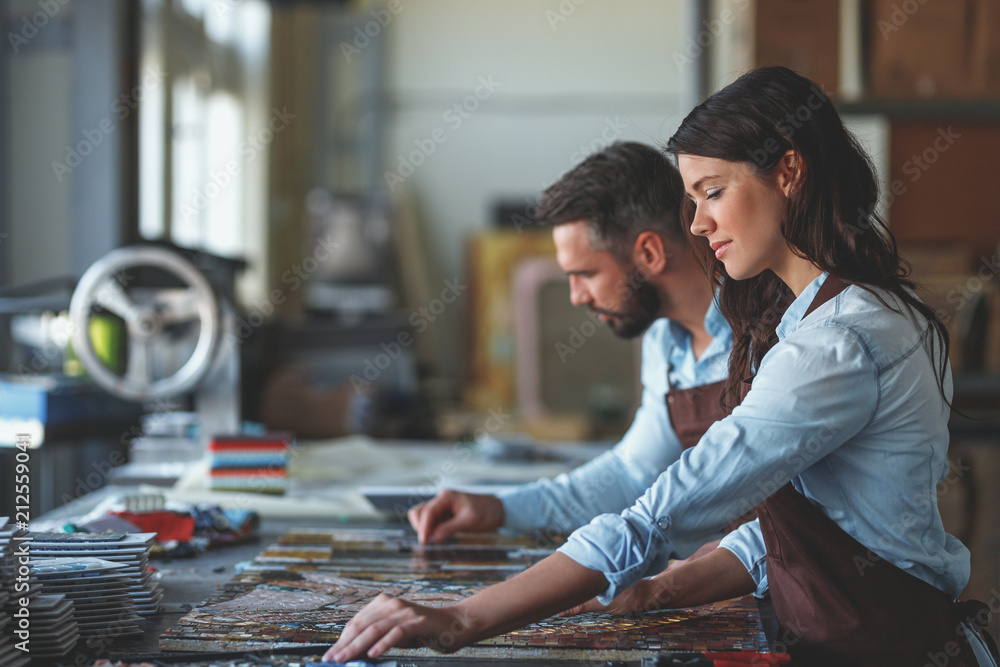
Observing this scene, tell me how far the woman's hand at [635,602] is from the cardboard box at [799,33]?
2058 millimetres

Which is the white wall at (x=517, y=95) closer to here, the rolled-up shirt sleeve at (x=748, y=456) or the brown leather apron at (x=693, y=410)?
the brown leather apron at (x=693, y=410)

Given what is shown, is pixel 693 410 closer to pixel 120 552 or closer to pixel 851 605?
pixel 851 605

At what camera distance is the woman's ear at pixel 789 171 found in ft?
3.61

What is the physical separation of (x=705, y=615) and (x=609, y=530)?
0.29 m

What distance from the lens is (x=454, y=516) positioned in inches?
62.5

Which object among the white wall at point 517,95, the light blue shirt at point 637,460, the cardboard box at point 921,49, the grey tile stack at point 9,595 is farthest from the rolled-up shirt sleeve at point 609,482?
the white wall at point 517,95

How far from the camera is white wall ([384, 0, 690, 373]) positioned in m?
7.41

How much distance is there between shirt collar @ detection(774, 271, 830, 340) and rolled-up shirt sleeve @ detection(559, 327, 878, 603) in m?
0.12

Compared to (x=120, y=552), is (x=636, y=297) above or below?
above

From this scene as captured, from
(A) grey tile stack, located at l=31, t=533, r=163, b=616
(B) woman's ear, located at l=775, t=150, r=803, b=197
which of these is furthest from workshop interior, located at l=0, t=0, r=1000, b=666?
(B) woman's ear, located at l=775, t=150, r=803, b=197

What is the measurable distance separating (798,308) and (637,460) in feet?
1.98

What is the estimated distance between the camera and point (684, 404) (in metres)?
1.66

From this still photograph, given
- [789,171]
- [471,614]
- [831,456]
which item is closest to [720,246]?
[789,171]

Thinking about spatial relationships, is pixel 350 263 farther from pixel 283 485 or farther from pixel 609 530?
pixel 609 530
